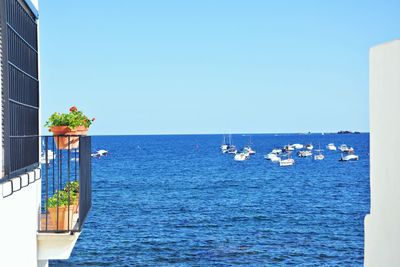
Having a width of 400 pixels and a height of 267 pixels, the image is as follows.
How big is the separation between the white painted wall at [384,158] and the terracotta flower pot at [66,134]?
17.9 ft

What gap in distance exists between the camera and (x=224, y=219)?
4872cm

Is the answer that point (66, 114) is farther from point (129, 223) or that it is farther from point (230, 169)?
point (230, 169)

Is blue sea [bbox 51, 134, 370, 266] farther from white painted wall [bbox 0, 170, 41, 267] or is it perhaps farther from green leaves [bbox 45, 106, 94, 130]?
white painted wall [bbox 0, 170, 41, 267]

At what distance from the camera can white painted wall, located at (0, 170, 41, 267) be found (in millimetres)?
5707

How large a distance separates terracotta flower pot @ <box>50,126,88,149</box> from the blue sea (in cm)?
2294

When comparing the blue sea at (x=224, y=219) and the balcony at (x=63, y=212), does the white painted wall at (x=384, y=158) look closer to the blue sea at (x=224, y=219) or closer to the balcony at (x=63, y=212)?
the balcony at (x=63, y=212)

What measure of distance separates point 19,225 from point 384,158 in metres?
4.03

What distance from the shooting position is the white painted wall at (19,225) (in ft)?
18.7

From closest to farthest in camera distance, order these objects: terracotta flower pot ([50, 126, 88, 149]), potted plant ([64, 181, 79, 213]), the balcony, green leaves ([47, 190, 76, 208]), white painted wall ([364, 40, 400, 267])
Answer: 1. white painted wall ([364, 40, 400, 267])
2. the balcony
3. green leaves ([47, 190, 76, 208])
4. terracotta flower pot ([50, 126, 88, 149])
5. potted plant ([64, 181, 79, 213])

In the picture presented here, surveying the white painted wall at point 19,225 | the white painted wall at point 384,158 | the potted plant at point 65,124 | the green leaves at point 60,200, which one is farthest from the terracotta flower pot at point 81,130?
the white painted wall at point 384,158

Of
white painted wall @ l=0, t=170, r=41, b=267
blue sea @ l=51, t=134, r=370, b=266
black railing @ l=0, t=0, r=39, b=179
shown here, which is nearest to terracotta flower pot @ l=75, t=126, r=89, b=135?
black railing @ l=0, t=0, r=39, b=179

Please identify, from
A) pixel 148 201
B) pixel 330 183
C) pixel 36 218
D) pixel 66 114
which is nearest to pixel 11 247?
pixel 36 218

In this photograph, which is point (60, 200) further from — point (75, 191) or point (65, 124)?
point (65, 124)

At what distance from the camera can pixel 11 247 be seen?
6.02 m
